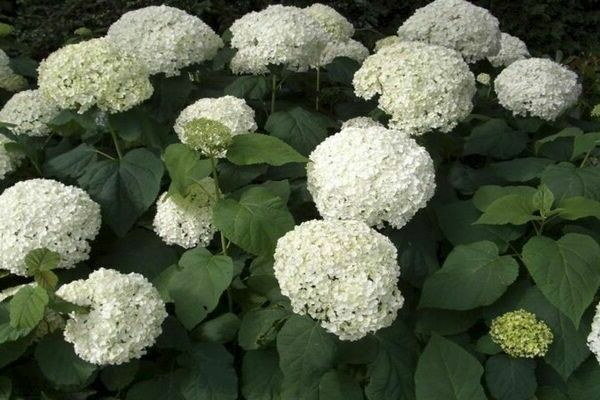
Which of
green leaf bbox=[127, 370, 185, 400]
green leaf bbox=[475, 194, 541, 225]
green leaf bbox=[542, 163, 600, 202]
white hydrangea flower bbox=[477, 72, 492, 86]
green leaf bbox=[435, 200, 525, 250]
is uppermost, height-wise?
green leaf bbox=[475, 194, 541, 225]

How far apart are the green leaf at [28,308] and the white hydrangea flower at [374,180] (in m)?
0.90

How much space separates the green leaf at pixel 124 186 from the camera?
8.77ft

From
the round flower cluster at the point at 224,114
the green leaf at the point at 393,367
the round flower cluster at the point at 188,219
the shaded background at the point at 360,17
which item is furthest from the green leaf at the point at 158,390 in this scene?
the shaded background at the point at 360,17

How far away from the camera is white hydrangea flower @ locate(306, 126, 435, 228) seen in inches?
93.7

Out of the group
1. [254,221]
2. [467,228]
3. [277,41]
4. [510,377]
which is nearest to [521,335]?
[510,377]

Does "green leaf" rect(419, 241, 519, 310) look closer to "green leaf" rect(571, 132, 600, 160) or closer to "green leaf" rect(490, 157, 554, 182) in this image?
"green leaf" rect(490, 157, 554, 182)

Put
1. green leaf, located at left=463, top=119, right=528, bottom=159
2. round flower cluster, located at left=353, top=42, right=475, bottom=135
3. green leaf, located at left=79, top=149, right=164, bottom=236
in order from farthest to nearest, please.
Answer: green leaf, located at left=463, top=119, right=528, bottom=159, round flower cluster, located at left=353, top=42, right=475, bottom=135, green leaf, located at left=79, top=149, right=164, bottom=236

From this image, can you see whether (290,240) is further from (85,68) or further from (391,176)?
(85,68)

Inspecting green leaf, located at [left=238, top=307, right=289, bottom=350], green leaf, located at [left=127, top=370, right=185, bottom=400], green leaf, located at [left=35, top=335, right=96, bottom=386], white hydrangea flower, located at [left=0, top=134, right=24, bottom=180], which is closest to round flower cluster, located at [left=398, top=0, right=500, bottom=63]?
green leaf, located at [left=238, top=307, right=289, bottom=350]

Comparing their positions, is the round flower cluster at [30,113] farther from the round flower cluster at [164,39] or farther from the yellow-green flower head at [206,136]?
the yellow-green flower head at [206,136]

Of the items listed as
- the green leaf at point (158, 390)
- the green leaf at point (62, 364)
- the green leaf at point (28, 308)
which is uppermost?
the green leaf at point (28, 308)

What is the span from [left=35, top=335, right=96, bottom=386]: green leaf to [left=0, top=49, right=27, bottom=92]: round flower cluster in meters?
1.83

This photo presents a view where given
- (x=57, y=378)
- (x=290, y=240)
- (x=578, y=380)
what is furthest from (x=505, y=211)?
(x=57, y=378)

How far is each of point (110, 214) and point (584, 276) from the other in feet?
5.20
